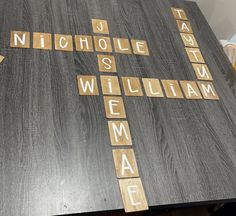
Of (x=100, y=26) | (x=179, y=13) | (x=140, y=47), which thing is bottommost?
(x=140, y=47)

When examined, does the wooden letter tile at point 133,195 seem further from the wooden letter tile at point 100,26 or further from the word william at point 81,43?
the wooden letter tile at point 100,26

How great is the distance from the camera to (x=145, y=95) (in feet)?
3.29

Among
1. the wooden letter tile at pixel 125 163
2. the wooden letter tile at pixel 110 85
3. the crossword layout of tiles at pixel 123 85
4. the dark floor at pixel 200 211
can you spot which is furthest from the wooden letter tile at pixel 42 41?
the dark floor at pixel 200 211

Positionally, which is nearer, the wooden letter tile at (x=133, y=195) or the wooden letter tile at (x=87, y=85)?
the wooden letter tile at (x=133, y=195)

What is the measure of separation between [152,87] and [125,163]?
35cm

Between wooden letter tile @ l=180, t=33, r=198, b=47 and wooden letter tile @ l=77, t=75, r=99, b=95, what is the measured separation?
0.52 meters

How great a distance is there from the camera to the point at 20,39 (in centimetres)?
103

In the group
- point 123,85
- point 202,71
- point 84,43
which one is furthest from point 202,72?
point 84,43

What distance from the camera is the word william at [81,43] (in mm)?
1034

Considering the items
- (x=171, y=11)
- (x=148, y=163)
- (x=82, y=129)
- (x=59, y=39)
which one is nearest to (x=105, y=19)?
(x=59, y=39)

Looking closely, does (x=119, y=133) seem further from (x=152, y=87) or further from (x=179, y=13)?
(x=179, y=13)

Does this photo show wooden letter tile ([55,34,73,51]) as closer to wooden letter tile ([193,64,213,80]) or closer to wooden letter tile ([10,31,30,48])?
wooden letter tile ([10,31,30,48])

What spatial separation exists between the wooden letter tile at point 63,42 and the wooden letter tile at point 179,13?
60 cm

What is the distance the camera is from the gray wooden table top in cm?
73
